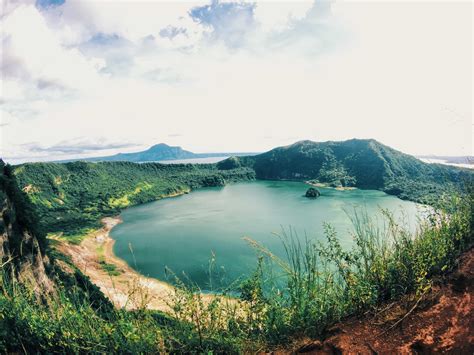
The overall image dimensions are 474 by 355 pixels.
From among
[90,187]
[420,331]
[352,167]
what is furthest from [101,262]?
[352,167]

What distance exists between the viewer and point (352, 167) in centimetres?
12744

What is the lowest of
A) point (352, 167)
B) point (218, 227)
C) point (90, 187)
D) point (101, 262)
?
point (101, 262)

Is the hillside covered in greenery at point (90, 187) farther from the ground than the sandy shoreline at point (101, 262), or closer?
farther from the ground

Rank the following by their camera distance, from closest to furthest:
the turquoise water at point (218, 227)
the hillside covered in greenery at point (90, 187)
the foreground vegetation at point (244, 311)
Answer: the foreground vegetation at point (244, 311) → the turquoise water at point (218, 227) → the hillside covered in greenery at point (90, 187)

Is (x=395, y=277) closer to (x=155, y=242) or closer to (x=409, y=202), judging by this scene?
(x=155, y=242)

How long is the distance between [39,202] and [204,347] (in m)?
98.9

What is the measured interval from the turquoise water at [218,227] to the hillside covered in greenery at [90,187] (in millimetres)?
8586

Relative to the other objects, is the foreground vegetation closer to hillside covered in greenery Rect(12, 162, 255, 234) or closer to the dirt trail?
the dirt trail

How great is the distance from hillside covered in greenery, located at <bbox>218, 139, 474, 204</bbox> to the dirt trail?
89.0 metres

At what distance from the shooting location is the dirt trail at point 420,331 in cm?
269

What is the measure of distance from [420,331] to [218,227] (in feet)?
202

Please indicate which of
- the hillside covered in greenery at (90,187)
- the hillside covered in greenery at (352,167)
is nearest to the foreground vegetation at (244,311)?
the hillside covered in greenery at (90,187)

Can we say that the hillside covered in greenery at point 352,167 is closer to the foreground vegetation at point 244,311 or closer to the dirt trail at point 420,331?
the foreground vegetation at point 244,311

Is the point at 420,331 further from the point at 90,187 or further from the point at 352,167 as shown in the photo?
the point at 352,167
